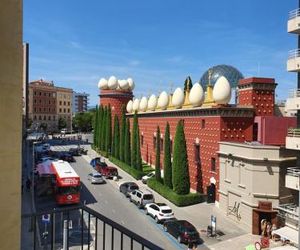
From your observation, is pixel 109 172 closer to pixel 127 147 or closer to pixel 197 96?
pixel 127 147

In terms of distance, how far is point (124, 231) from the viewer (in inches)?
151

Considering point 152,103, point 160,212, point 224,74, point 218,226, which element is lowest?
point 218,226

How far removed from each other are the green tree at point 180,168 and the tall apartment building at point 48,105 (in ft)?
285

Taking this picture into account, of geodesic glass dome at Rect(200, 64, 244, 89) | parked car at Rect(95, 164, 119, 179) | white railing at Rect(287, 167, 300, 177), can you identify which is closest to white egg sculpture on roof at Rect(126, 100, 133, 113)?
geodesic glass dome at Rect(200, 64, 244, 89)

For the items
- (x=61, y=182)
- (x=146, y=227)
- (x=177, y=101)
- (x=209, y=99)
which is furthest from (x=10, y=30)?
(x=177, y=101)

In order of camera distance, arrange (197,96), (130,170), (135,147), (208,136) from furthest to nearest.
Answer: (130,170)
(135,147)
(197,96)
(208,136)

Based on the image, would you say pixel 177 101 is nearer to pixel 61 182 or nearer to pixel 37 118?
pixel 61 182

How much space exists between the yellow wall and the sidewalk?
20797 mm

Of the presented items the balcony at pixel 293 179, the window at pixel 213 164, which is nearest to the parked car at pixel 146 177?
the window at pixel 213 164

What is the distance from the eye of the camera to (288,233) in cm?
2220

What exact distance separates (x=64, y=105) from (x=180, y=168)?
4219 inches

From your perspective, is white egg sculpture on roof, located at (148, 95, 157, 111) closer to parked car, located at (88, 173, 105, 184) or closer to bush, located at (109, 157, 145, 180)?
bush, located at (109, 157, 145, 180)

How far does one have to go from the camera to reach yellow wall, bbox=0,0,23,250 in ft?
9.35

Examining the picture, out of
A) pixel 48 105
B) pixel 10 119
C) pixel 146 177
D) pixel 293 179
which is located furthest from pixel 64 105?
pixel 10 119
